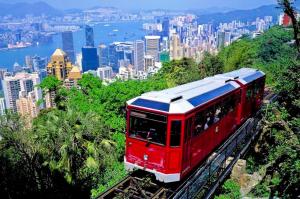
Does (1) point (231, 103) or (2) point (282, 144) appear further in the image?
(1) point (231, 103)

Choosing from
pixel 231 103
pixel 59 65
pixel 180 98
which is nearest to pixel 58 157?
pixel 180 98

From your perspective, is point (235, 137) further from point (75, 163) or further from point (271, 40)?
point (271, 40)

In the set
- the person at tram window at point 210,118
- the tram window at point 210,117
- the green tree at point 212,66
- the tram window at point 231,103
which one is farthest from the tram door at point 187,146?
the green tree at point 212,66

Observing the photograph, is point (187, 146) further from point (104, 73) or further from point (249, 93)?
point (104, 73)

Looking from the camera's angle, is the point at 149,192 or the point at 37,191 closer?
the point at 149,192

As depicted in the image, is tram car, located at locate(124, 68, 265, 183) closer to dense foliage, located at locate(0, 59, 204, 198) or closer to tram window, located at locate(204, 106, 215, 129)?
tram window, located at locate(204, 106, 215, 129)

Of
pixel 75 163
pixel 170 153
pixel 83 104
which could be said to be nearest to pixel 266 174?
pixel 170 153

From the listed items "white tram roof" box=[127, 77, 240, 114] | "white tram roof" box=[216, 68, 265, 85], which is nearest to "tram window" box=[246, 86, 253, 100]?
"white tram roof" box=[216, 68, 265, 85]
